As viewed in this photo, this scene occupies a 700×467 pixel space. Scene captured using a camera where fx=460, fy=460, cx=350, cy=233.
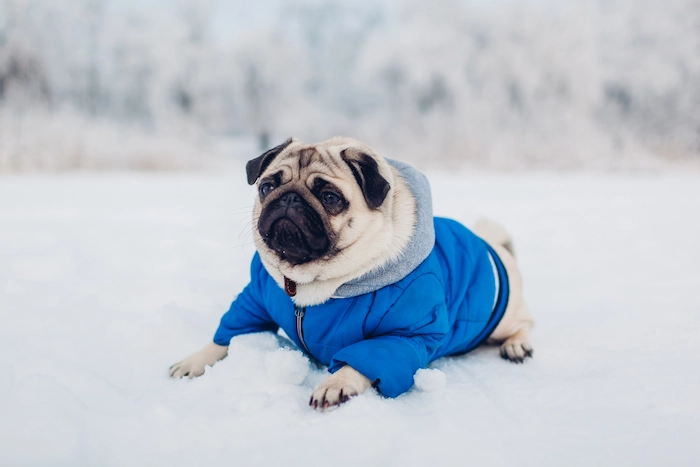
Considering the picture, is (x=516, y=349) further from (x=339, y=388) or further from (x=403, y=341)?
(x=339, y=388)

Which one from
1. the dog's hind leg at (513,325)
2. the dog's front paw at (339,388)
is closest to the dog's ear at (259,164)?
the dog's front paw at (339,388)

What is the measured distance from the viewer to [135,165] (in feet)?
39.1

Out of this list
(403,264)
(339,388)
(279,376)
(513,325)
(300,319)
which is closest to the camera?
(339,388)

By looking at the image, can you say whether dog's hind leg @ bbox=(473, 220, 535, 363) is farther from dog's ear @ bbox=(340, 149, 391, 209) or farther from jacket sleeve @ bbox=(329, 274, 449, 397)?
dog's ear @ bbox=(340, 149, 391, 209)

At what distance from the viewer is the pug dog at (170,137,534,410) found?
192 centimetres

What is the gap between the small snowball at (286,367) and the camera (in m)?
1.90

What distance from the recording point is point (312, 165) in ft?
7.19

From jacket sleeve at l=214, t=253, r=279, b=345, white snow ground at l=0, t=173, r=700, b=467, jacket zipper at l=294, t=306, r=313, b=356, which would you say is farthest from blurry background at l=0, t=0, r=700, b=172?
jacket zipper at l=294, t=306, r=313, b=356

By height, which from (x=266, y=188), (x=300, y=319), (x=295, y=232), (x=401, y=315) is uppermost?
(x=266, y=188)

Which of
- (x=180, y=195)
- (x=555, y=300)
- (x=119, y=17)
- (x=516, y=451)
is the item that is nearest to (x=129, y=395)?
(x=516, y=451)

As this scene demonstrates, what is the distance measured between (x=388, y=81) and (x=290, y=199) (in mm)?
16557

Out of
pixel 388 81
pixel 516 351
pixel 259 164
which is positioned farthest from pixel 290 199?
pixel 388 81

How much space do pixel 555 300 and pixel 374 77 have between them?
15888 millimetres

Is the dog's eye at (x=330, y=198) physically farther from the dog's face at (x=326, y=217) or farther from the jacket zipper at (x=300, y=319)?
the jacket zipper at (x=300, y=319)
